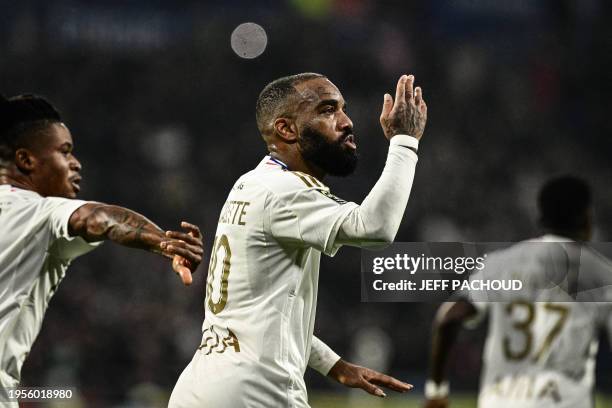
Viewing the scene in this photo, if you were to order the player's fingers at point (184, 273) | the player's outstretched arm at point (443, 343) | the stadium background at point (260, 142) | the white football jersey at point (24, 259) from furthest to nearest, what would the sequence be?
the stadium background at point (260, 142) < the player's outstretched arm at point (443, 343) < the white football jersey at point (24, 259) < the player's fingers at point (184, 273)

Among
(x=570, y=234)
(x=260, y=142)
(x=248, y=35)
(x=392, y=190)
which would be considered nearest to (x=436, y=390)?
(x=570, y=234)

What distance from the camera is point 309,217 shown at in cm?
367

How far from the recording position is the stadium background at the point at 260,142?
44.6 ft

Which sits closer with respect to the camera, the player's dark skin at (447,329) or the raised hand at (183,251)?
the raised hand at (183,251)

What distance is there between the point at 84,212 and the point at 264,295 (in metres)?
0.75

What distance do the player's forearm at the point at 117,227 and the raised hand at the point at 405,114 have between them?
997mm

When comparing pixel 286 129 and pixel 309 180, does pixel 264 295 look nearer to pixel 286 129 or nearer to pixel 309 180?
pixel 309 180

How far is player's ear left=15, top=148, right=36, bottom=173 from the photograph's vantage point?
410 cm

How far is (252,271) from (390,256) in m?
1.81

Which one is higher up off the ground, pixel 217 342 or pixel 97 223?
pixel 97 223

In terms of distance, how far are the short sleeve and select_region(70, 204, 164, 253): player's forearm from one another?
0.50 meters

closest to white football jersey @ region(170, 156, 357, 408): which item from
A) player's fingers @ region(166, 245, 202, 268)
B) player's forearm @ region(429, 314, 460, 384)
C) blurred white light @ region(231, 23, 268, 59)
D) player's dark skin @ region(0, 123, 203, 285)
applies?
player's dark skin @ region(0, 123, 203, 285)

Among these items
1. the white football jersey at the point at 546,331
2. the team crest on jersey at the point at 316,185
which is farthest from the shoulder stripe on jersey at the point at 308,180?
the white football jersey at the point at 546,331

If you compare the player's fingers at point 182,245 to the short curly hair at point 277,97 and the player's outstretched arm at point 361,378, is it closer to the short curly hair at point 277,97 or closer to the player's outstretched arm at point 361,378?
the short curly hair at point 277,97
